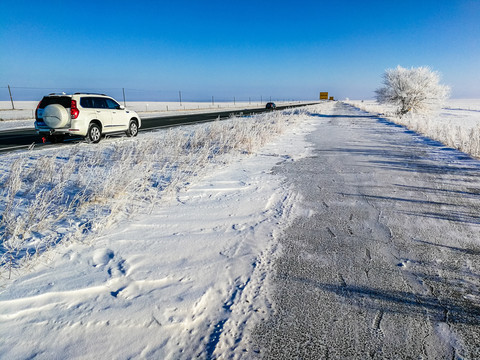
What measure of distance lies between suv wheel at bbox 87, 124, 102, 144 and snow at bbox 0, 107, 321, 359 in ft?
26.5

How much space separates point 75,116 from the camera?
9.84 m

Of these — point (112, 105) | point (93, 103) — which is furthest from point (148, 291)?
point (112, 105)

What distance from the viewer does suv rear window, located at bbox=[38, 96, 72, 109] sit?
9.91 meters

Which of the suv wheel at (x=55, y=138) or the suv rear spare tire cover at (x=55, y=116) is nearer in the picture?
the suv rear spare tire cover at (x=55, y=116)

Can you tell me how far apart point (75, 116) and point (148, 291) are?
9.66 metres

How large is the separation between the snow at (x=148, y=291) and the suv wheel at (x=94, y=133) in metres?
8.07

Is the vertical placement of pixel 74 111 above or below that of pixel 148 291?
above

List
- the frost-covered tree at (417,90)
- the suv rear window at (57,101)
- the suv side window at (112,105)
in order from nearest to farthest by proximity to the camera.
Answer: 1. the suv rear window at (57,101)
2. the suv side window at (112,105)
3. the frost-covered tree at (417,90)

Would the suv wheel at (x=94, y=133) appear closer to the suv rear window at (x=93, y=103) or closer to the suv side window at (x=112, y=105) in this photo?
the suv rear window at (x=93, y=103)

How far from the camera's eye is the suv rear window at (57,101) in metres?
9.91

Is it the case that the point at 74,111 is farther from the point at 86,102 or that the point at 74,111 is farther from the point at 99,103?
the point at 99,103

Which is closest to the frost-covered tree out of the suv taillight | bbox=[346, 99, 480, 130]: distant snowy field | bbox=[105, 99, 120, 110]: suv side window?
bbox=[346, 99, 480, 130]: distant snowy field

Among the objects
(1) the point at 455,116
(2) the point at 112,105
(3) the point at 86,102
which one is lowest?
(1) the point at 455,116

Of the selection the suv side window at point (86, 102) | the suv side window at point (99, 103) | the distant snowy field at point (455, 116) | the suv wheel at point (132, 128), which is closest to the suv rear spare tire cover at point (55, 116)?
the suv side window at point (86, 102)
